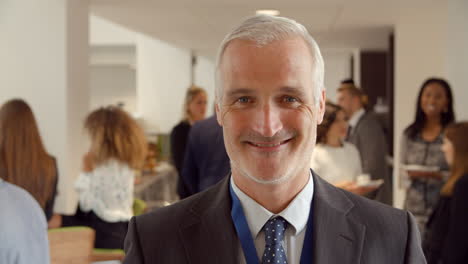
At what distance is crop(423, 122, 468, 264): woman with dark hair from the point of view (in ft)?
9.75

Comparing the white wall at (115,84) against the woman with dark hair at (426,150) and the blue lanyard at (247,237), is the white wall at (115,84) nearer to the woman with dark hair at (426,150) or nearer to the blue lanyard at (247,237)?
the woman with dark hair at (426,150)

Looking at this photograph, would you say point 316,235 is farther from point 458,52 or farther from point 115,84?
point 115,84

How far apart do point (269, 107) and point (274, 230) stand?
26 cm

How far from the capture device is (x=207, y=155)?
334 cm

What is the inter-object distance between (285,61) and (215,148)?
7.61 feet

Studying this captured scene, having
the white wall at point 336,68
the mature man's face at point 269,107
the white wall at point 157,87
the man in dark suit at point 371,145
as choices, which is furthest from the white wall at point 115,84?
the mature man's face at point 269,107

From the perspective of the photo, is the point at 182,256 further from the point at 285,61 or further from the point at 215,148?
the point at 215,148

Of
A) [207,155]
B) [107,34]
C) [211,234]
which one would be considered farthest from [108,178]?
[107,34]

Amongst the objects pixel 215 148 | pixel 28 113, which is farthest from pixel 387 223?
pixel 28 113

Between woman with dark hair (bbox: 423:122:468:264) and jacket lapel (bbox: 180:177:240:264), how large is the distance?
2241mm

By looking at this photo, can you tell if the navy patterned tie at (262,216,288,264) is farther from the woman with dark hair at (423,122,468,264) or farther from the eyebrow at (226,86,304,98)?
the woman with dark hair at (423,122,468,264)

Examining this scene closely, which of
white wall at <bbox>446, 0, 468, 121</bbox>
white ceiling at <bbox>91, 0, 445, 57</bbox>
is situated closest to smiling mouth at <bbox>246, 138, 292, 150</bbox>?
white ceiling at <bbox>91, 0, 445, 57</bbox>

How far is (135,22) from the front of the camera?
21.5 ft

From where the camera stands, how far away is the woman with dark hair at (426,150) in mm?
3971
